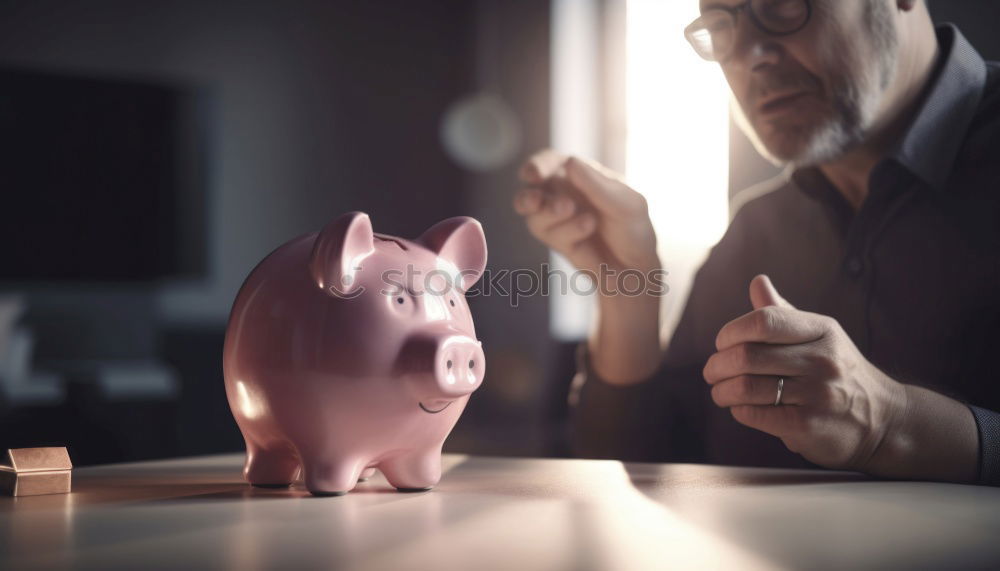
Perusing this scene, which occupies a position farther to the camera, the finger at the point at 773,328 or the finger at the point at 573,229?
the finger at the point at 573,229

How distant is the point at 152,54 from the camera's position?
3492 millimetres

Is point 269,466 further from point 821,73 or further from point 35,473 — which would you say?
point 821,73

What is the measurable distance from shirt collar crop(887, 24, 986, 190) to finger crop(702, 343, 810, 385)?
0.56 metres

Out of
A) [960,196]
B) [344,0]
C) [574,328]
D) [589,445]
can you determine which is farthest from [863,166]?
[344,0]

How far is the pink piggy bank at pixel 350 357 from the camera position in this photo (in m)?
0.74

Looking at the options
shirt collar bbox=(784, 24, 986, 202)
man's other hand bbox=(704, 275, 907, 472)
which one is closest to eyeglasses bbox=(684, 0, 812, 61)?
shirt collar bbox=(784, 24, 986, 202)

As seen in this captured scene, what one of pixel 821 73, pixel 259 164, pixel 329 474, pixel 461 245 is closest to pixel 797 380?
pixel 461 245

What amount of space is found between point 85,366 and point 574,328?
1.87 m

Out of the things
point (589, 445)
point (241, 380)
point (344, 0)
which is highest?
point (344, 0)

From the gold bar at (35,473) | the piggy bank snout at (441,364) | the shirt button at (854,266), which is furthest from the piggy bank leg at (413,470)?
the shirt button at (854,266)

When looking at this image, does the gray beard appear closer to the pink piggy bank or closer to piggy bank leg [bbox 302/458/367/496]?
the pink piggy bank

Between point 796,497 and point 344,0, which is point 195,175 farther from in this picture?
point 796,497

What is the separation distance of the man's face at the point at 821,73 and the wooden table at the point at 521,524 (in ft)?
2.18

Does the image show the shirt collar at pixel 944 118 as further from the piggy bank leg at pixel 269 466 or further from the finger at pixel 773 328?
the piggy bank leg at pixel 269 466
